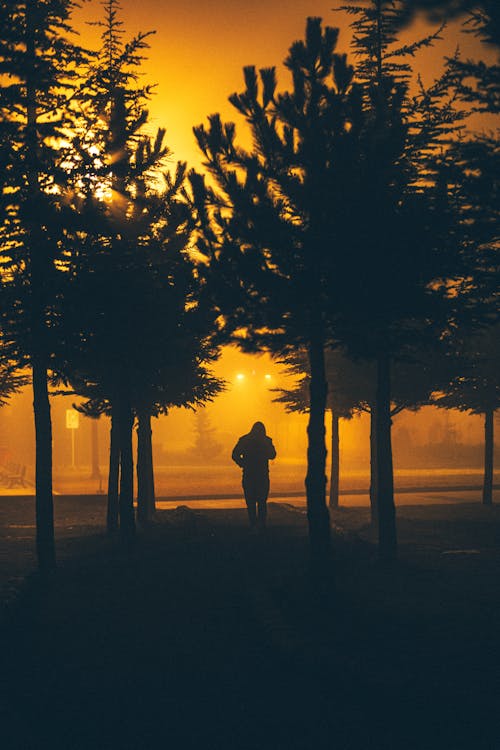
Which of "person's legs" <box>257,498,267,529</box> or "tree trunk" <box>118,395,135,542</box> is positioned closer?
"tree trunk" <box>118,395,135,542</box>

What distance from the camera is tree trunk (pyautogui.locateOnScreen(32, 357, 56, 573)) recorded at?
15914 mm

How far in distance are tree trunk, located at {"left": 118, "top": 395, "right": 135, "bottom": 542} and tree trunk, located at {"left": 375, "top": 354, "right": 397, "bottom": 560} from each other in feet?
16.8

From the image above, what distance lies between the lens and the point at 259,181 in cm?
1273

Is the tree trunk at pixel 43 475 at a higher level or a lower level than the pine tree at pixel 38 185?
lower

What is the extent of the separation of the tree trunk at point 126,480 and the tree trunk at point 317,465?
6.70 meters

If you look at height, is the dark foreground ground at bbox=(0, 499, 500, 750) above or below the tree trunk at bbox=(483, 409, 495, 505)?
below

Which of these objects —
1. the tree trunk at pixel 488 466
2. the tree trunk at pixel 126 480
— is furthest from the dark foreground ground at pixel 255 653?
the tree trunk at pixel 488 466

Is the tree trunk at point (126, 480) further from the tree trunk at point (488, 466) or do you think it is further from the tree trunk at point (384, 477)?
the tree trunk at point (488, 466)

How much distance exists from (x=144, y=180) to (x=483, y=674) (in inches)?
615

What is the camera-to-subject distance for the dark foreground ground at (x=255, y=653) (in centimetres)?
681

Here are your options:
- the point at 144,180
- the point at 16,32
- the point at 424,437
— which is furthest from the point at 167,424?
the point at 16,32

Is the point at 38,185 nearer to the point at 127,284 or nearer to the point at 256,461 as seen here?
the point at 127,284

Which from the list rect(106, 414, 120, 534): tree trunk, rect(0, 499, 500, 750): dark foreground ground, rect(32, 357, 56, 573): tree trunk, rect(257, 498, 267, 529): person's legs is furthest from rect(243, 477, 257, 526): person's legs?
rect(32, 357, 56, 573): tree trunk

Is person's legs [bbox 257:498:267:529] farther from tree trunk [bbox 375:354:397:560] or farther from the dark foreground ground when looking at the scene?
tree trunk [bbox 375:354:397:560]
